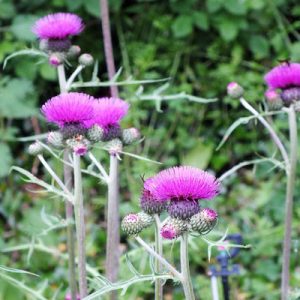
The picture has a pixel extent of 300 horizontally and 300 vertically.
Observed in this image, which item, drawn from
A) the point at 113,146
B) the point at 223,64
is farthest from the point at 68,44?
the point at 223,64

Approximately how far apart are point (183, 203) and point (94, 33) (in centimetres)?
322

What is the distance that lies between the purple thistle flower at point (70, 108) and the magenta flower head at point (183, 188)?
0.38m

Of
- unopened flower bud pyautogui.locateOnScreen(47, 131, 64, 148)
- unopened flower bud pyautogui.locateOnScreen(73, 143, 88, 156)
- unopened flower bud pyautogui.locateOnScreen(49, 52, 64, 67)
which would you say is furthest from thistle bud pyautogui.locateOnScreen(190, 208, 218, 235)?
unopened flower bud pyautogui.locateOnScreen(49, 52, 64, 67)

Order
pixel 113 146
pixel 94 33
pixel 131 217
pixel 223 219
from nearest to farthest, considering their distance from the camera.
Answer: pixel 131 217 → pixel 113 146 → pixel 223 219 → pixel 94 33

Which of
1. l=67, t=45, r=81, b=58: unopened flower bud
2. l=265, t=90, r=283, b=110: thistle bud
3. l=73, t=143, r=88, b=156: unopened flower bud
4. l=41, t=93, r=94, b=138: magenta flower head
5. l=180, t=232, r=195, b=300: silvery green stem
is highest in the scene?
l=67, t=45, r=81, b=58: unopened flower bud

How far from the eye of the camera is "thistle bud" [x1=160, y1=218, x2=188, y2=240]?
4.91 ft

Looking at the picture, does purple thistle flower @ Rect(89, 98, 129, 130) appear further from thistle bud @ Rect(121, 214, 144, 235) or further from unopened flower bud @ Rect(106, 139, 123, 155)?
thistle bud @ Rect(121, 214, 144, 235)

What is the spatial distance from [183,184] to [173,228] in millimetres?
99

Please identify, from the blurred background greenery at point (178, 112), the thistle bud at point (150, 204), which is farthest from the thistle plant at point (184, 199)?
the blurred background greenery at point (178, 112)

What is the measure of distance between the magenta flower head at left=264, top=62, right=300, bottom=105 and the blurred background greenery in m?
1.23

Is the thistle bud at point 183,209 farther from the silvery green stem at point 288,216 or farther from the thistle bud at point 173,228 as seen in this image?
the silvery green stem at point 288,216

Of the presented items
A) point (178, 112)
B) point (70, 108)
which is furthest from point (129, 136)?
point (178, 112)

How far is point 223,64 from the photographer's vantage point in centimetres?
434

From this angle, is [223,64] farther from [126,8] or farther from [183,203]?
[183,203]
